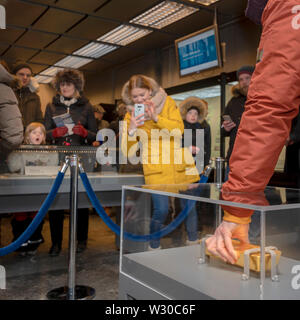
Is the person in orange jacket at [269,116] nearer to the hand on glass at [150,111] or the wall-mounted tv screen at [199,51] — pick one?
the hand on glass at [150,111]

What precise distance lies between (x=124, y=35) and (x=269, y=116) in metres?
6.22

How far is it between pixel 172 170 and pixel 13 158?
1.24m

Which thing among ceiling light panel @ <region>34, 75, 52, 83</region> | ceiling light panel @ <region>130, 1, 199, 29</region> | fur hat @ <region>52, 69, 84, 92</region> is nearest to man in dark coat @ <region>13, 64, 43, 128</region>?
fur hat @ <region>52, 69, 84, 92</region>

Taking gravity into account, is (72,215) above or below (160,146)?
below

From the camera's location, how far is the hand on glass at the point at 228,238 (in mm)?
760

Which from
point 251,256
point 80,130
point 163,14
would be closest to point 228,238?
point 251,256

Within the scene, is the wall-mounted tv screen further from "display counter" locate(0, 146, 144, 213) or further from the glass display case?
the glass display case

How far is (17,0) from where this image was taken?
5066 mm

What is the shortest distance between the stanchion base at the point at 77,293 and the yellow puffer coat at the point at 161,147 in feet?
3.15

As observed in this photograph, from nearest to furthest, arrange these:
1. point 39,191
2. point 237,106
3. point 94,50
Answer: point 39,191 → point 237,106 → point 94,50

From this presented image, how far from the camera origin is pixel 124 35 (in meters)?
6.61

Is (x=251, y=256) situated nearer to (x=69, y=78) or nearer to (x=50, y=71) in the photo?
(x=69, y=78)

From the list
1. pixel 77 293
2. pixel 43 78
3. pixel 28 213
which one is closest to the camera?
pixel 77 293
